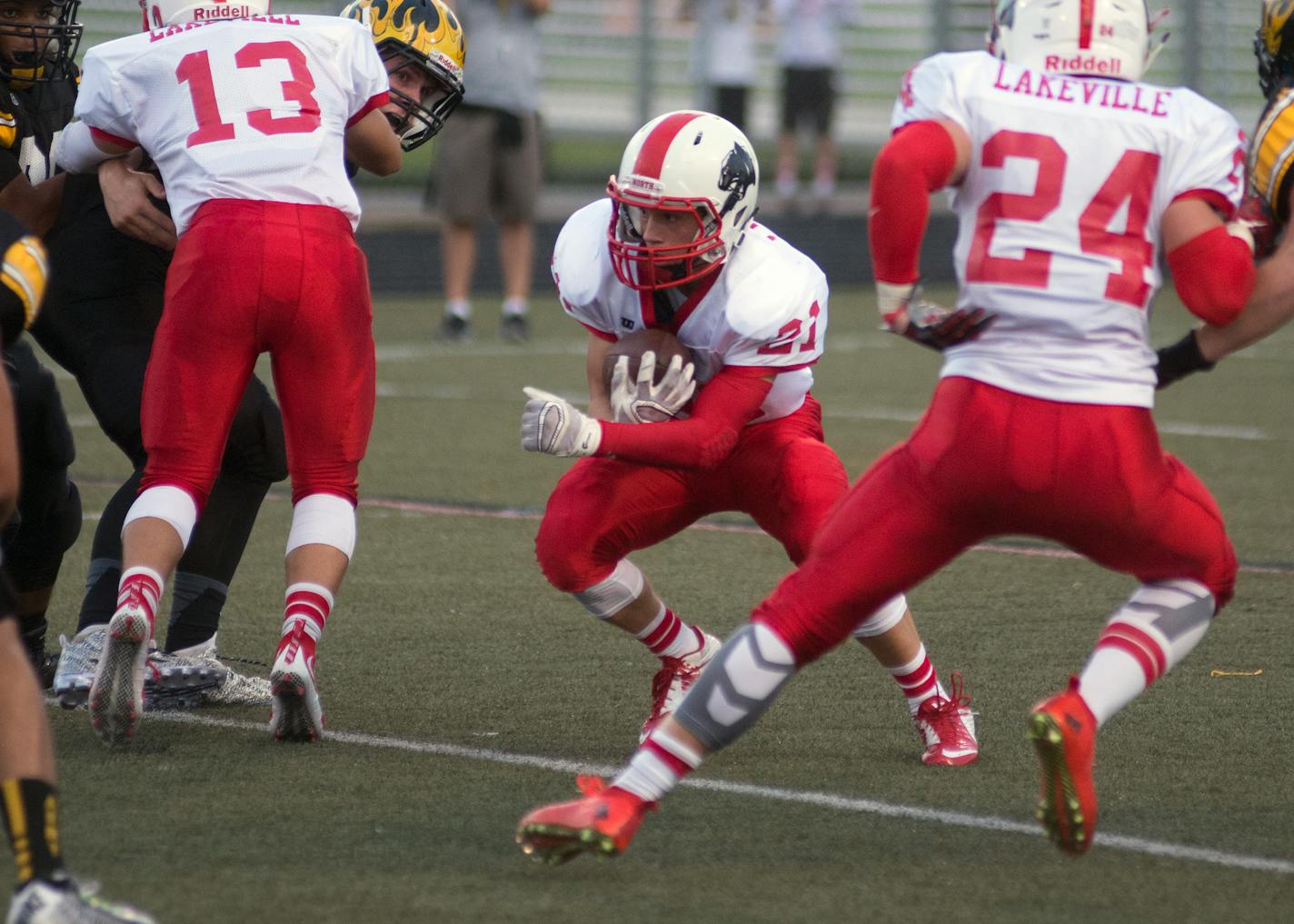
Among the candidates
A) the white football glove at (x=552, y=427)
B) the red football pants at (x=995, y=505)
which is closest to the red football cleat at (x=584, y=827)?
the red football pants at (x=995, y=505)

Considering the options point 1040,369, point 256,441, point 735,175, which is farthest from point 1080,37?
point 256,441

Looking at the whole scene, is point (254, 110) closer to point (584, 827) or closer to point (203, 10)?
point (203, 10)

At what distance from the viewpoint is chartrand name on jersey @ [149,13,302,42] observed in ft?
13.0

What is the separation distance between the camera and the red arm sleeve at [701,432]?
11.8ft

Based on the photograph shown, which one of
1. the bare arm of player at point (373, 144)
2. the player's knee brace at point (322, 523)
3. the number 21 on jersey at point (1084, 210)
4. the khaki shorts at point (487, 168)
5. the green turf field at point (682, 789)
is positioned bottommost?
the khaki shorts at point (487, 168)

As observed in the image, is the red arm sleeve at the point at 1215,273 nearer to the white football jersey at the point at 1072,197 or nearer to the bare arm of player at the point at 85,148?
the white football jersey at the point at 1072,197

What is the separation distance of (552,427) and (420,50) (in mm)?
1273

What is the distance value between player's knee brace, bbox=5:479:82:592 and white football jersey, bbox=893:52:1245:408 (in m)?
2.18

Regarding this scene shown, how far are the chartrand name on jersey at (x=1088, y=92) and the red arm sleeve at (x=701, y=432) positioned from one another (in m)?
0.86

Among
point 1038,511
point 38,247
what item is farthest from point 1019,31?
point 38,247

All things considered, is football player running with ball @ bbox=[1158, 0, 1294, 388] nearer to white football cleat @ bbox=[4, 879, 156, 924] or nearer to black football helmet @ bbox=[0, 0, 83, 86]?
white football cleat @ bbox=[4, 879, 156, 924]

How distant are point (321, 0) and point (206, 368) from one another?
12.3m

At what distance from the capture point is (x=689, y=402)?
3.82 metres

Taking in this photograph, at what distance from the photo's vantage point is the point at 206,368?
3.81 metres
